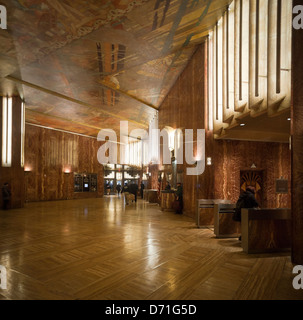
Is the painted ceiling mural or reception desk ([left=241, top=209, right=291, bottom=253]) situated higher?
the painted ceiling mural

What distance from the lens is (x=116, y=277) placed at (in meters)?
2.92

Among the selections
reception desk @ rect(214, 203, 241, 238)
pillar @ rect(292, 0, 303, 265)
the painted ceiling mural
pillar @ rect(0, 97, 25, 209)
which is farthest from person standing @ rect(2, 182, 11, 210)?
pillar @ rect(292, 0, 303, 265)

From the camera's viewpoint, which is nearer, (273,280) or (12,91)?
(273,280)

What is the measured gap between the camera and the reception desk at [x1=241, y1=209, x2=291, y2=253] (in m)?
4.01

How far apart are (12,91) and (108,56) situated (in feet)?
17.2

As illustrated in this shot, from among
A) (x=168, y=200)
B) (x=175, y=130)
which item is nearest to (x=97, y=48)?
(x=175, y=130)

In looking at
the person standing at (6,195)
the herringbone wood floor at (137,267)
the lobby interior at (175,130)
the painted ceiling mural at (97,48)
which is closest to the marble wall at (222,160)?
the lobby interior at (175,130)

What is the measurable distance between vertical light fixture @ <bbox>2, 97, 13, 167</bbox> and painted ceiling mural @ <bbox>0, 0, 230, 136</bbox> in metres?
0.78

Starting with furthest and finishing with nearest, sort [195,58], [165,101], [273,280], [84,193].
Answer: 1. [84,193]
2. [165,101]
3. [195,58]
4. [273,280]

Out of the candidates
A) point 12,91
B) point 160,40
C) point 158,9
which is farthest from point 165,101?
point 12,91

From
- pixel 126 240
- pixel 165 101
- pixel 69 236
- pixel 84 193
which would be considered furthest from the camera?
pixel 84 193

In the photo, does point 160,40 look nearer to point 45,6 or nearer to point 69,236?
Answer: point 45,6

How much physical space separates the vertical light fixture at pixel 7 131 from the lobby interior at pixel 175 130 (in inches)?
2.1

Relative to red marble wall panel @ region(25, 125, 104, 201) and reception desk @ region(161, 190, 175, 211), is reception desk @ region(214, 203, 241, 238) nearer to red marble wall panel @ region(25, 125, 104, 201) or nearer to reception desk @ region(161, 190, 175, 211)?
reception desk @ region(161, 190, 175, 211)
